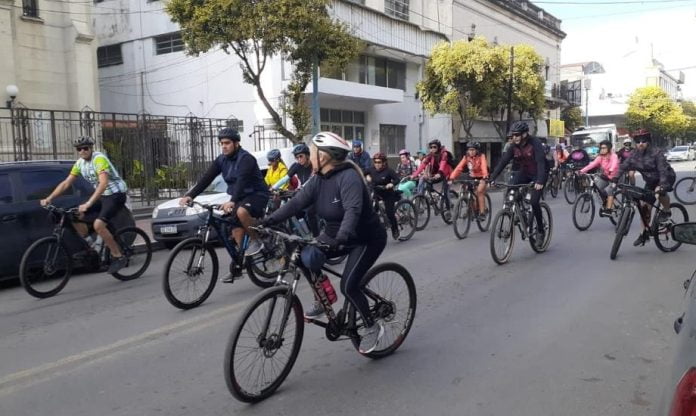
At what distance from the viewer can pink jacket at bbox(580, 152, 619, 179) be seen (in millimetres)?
11914

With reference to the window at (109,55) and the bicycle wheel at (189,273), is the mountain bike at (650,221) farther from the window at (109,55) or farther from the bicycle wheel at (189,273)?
the window at (109,55)

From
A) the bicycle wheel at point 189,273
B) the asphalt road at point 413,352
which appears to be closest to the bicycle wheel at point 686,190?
the asphalt road at point 413,352

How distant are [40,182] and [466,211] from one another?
23.8 ft

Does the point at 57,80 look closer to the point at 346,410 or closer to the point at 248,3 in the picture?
the point at 248,3

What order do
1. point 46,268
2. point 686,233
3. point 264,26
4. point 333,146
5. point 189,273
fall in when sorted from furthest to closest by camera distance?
point 264,26
point 46,268
point 189,273
point 333,146
point 686,233

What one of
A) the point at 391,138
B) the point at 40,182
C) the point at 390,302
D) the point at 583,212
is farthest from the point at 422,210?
the point at 391,138

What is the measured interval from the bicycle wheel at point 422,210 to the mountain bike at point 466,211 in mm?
1026

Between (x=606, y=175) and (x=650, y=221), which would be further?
(x=606, y=175)

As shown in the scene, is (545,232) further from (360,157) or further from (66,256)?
(66,256)

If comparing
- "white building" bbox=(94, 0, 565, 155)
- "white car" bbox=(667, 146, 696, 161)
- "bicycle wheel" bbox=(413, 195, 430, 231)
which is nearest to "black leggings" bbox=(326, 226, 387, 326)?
"bicycle wheel" bbox=(413, 195, 430, 231)

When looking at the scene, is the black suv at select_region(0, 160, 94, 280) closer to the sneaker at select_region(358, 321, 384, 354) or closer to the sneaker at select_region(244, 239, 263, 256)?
the sneaker at select_region(244, 239, 263, 256)

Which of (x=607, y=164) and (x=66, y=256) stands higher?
(x=607, y=164)

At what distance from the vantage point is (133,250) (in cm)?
826

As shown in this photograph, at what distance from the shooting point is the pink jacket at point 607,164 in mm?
11914
